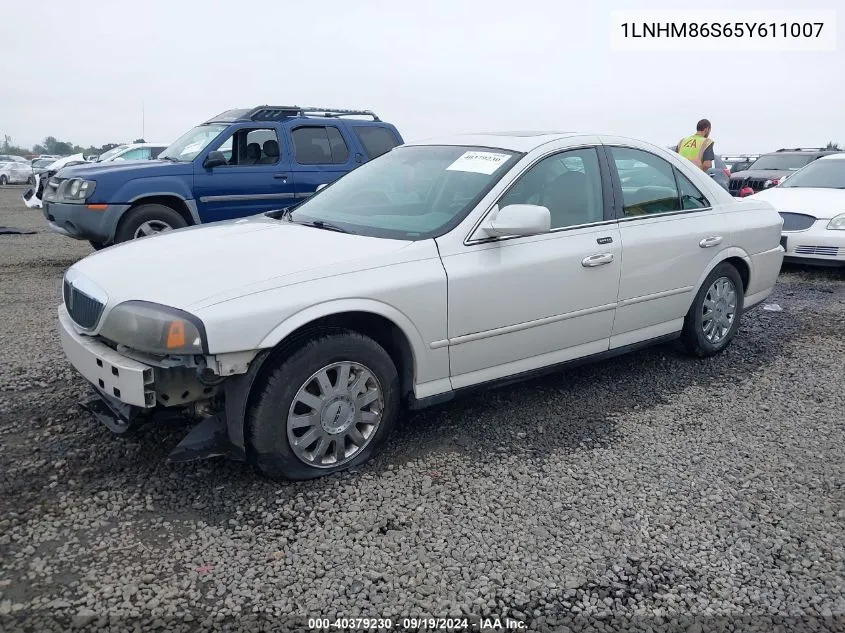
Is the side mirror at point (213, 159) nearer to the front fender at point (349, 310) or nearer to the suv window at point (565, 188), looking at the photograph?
the suv window at point (565, 188)

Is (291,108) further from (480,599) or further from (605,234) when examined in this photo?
(480,599)

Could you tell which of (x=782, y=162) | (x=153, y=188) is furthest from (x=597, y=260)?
(x=782, y=162)

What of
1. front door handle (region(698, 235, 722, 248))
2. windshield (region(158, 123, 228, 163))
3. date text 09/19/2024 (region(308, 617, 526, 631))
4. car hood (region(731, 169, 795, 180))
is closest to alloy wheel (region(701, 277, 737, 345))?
front door handle (region(698, 235, 722, 248))

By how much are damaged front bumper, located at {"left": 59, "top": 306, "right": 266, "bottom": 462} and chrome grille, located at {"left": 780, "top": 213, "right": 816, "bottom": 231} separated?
749 cm

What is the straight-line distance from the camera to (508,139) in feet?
14.2

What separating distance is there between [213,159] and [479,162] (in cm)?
516

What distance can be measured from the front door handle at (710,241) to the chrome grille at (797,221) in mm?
4274

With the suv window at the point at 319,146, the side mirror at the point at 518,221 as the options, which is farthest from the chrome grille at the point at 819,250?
the side mirror at the point at 518,221

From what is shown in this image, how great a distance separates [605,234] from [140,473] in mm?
2793

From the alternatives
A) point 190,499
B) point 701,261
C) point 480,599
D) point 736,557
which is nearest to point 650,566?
point 736,557

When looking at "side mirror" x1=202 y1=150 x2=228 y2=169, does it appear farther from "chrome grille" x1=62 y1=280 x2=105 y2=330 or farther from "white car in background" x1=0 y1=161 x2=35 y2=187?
"white car in background" x1=0 y1=161 x2=35 y2=187

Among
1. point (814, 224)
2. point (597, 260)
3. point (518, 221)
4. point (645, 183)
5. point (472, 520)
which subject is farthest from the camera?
point (814, 224)

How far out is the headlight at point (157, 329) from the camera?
9.50 feet

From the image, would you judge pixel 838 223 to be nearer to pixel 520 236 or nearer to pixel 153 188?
pixel 520 236
